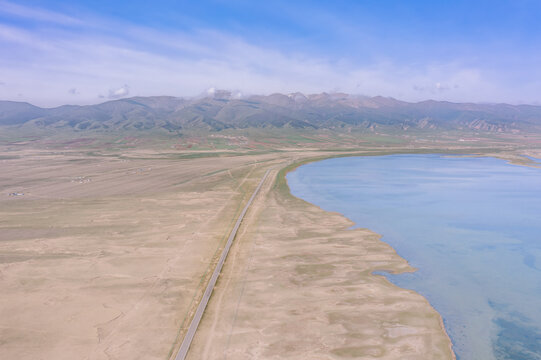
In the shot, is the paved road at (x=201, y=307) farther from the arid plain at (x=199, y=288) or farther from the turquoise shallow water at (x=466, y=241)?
the turquoise shallow water at (x=466, y=241)

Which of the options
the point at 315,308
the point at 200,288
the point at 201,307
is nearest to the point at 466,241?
the point at 315,308

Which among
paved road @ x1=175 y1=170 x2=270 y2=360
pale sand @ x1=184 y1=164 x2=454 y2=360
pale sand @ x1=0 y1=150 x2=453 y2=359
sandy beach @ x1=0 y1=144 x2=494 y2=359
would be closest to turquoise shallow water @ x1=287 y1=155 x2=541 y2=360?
pale sand @ x1=184 y1=164 x2=454 y2=360

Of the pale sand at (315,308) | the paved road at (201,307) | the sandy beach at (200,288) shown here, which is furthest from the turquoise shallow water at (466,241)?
the paved road at (201,307)

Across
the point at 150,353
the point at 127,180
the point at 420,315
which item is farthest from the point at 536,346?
the point at 127,180

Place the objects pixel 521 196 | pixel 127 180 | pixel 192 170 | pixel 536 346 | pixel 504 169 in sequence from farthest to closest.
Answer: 1. pixel 504 169
2. pixel 192 170
3. pixel 127 180
4. pixel 521 196
5. pixel 536 346

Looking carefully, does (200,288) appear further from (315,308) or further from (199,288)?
(315,308)

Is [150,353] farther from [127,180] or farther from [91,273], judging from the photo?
[127,180]

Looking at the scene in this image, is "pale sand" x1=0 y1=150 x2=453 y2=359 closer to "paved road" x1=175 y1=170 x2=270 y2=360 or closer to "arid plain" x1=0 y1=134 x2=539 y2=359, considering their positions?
"arid plain" x1=0 y1=134 x2=539 y2=359

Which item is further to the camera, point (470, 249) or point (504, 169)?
point (504, 169)
